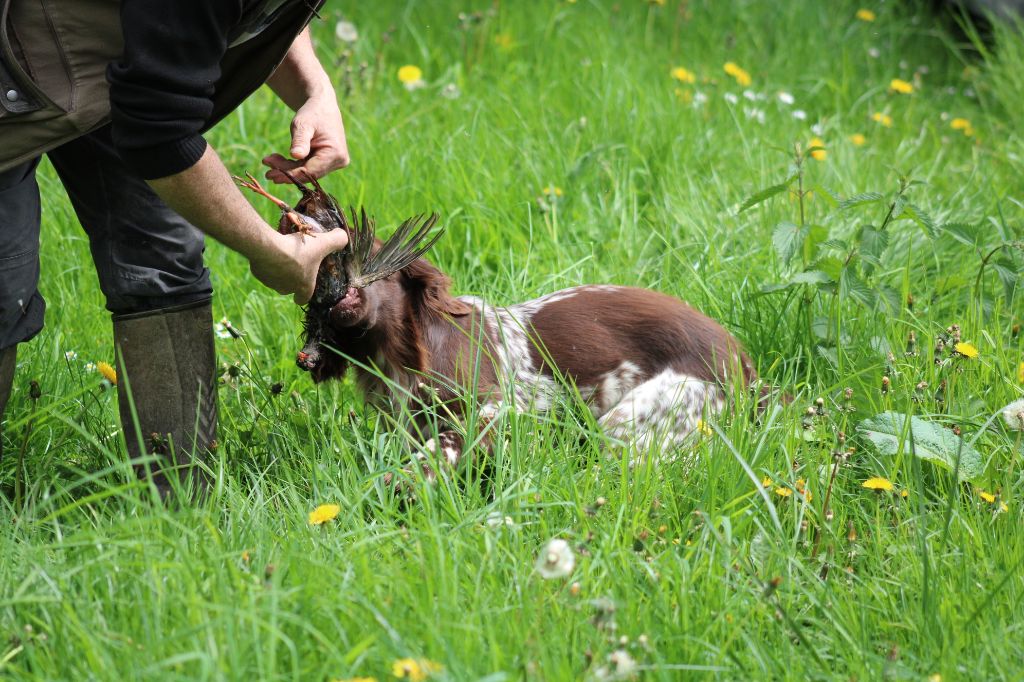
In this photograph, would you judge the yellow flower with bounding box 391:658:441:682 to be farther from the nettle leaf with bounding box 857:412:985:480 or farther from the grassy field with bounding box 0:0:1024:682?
the nettle leaf with bounding box 857:412:985:480

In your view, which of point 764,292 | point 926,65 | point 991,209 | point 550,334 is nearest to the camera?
point 550,334

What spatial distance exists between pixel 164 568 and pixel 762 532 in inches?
49.7

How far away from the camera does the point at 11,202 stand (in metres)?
2.50

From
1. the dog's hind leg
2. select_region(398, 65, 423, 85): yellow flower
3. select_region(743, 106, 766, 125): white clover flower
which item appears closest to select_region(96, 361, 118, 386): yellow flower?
the dog's hind leg

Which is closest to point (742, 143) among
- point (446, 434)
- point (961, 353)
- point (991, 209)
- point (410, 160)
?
point (991, 209)

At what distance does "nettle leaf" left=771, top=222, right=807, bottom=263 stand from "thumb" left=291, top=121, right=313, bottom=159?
141 cm

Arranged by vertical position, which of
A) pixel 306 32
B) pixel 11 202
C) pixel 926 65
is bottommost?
pixel 926 65

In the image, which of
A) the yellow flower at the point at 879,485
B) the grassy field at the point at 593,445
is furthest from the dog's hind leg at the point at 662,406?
the yellow flower at the point at 879,485

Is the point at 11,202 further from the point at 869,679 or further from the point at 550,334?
the point at 869,679

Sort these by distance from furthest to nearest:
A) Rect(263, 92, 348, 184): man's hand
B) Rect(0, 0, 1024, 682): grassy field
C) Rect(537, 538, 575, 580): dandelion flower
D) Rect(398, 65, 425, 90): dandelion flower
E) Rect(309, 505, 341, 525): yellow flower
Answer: Rect(398, 65, 425, 90): dandelion flower
Rect(263, 92, 348, 184): man's hand
Rect(309, 505, 341, 525): yellow flower
Rect(0, 0, 1024, 682): grassy field
Rect(537, 538, 575, 580): dandelion flower

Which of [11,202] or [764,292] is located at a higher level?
[11,202]

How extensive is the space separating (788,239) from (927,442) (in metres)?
0.78

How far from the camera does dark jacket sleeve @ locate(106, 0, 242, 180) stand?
2.05 metres

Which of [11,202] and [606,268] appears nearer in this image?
[11,202]
